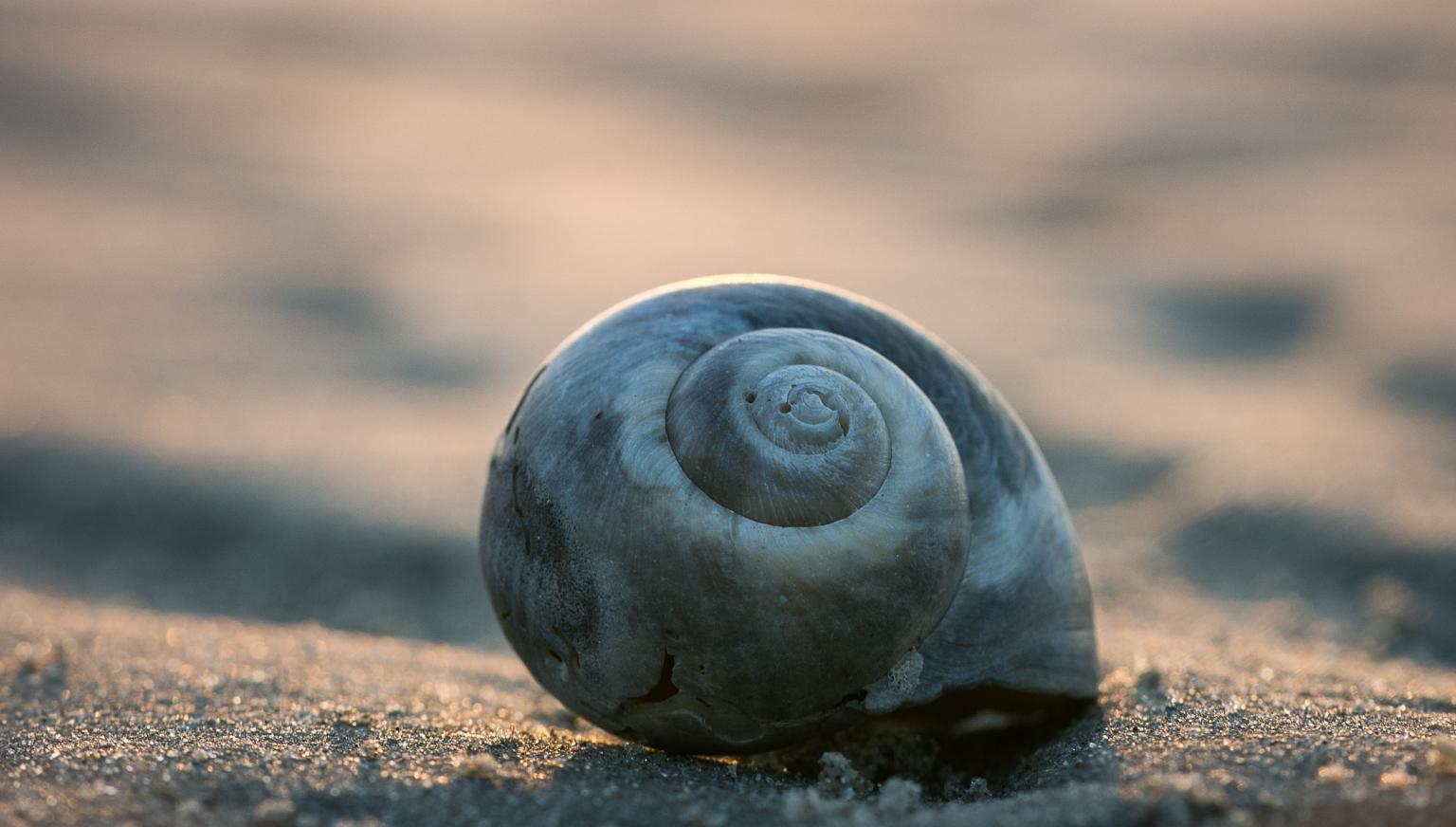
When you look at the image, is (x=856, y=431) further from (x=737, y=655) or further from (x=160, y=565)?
(x=160, y=565)

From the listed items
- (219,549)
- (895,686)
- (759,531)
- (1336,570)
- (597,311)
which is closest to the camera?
(759,531)

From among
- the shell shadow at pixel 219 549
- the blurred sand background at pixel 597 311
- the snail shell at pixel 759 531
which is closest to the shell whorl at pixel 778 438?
the snail shell at pixel 759 531

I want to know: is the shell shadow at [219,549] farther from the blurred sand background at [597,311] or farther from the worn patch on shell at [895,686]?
the worn patch on shell at [895,686]

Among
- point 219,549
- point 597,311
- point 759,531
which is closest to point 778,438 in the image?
point 759,531

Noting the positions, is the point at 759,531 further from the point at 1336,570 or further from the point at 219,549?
the point at 219,549

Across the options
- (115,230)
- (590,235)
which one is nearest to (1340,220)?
(590,235)
